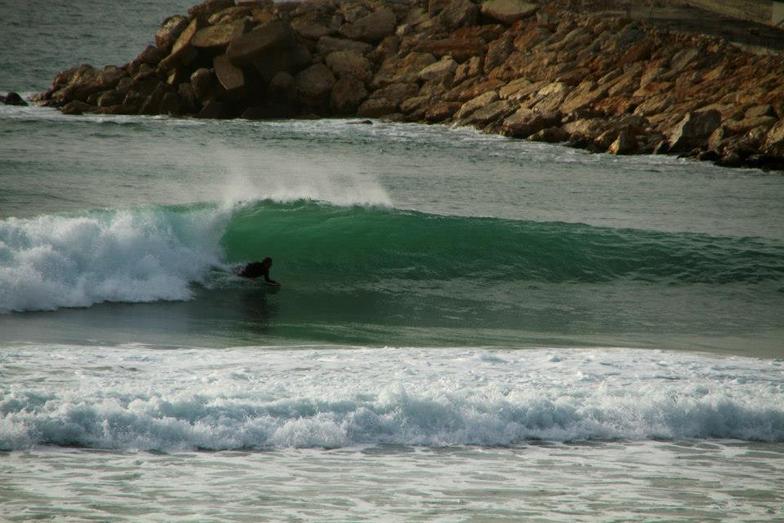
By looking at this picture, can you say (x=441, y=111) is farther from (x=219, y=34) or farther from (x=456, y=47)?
(x=219, y=34)

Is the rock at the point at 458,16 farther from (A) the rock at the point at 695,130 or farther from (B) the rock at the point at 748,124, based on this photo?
(B) the rock at the point at 748,124

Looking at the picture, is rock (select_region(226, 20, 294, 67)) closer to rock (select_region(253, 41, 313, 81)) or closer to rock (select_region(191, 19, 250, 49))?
rock (select_region(253, 41, 313, 81))

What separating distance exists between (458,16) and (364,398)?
3403 centimetres

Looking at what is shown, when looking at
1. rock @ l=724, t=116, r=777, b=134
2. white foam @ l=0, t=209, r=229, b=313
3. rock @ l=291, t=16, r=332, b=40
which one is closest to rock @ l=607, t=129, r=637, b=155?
rock @ l=724, t=116, r=777, b=134

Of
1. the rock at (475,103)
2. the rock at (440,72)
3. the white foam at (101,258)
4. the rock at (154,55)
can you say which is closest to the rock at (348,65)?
the rock at (440,72)

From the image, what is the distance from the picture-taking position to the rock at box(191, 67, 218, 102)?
37.3 metres

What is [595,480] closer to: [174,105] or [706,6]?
[174,105]

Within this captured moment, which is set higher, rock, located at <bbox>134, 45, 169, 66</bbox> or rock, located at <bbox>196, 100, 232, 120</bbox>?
rock, located at <bbox>134, 45, 169, 66</bbox>

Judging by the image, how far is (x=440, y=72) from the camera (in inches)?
1503

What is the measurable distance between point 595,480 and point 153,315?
646cm

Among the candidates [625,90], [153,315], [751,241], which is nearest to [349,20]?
[625,90]

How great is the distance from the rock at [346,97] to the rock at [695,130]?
1149cm

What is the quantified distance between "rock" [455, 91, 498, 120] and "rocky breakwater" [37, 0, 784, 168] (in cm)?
4

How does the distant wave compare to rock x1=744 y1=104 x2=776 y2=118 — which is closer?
the distant wave
